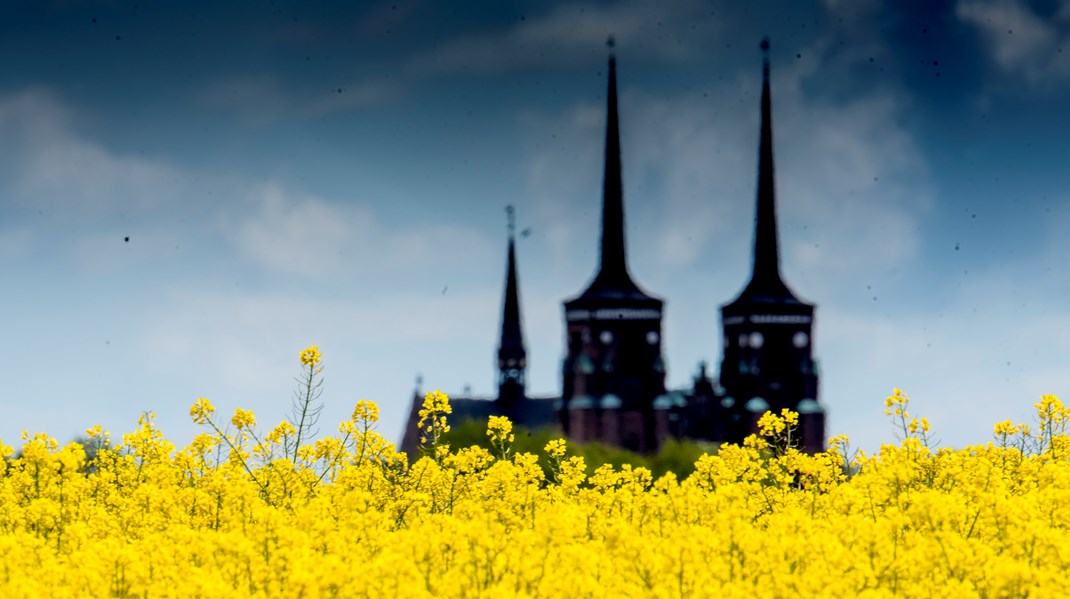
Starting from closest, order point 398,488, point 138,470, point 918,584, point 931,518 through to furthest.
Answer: point 918,584
point 931,518
point 398,488
point 138,470

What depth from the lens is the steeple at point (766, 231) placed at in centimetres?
6419

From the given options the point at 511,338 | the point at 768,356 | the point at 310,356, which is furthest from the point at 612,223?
the point at 310,356

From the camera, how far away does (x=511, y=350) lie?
3273 inches

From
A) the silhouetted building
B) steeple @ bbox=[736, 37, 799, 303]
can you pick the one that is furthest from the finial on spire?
the silhouetted building

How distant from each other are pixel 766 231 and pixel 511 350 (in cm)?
2354

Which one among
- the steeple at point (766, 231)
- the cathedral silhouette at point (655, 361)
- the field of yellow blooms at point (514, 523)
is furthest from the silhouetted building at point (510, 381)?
the field of yellow blooms at point (514, 523)

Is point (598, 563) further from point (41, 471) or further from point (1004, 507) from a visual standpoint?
point (41, 471)

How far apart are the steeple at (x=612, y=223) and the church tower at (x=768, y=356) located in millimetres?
5731

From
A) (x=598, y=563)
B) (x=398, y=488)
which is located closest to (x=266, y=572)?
(x=598, y=563)

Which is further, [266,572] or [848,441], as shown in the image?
[848,441]

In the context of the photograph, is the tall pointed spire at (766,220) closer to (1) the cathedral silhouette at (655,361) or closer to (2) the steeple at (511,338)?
(1) the cathedral silhouette at (655,361)

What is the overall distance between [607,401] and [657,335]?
4469mm

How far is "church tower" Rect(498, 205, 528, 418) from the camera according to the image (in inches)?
3273

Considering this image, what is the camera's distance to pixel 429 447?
12.8 metres
